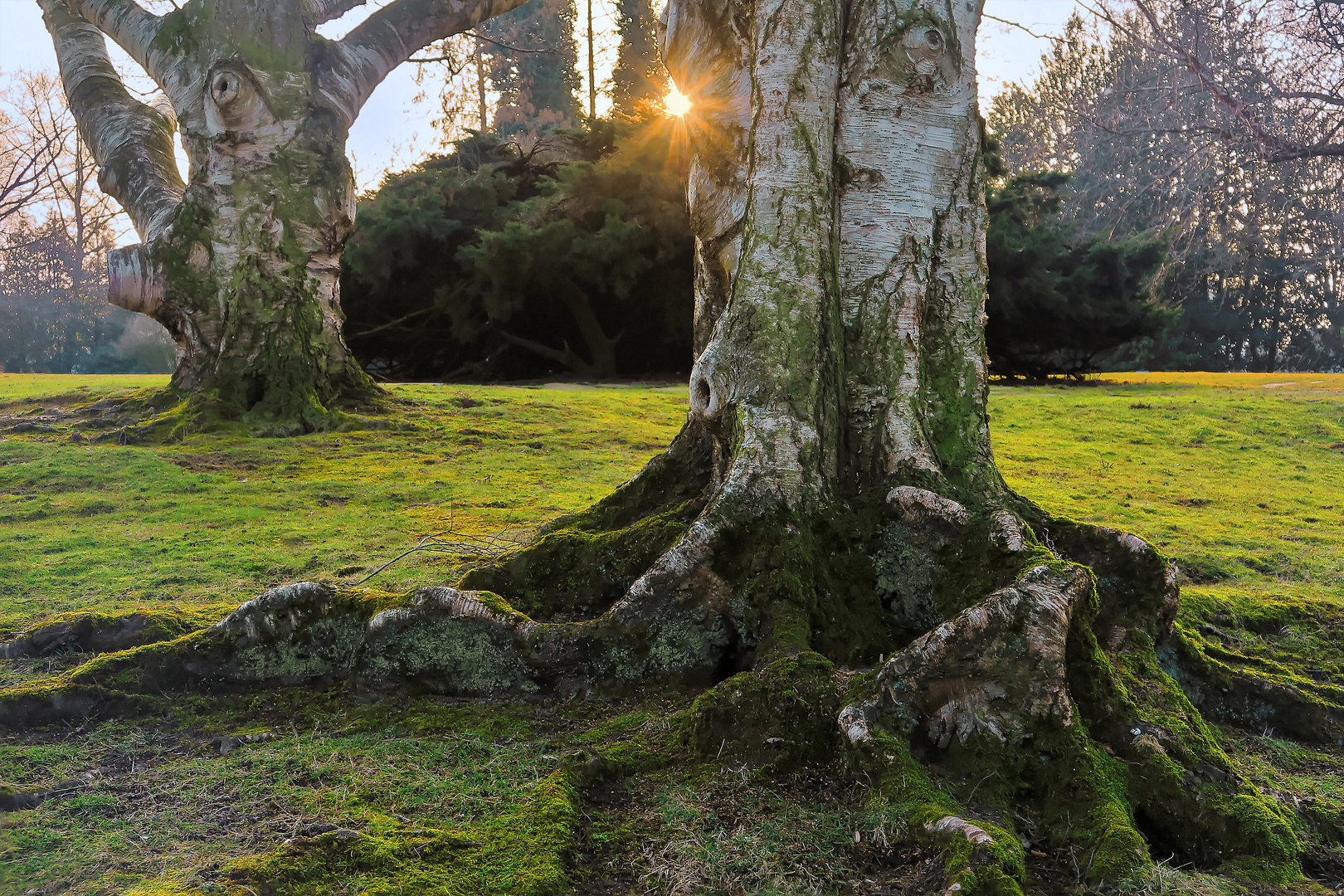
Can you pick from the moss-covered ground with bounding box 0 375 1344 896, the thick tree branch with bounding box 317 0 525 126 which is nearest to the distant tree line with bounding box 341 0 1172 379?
the thick tree branch with bounding box 317 0 525 126

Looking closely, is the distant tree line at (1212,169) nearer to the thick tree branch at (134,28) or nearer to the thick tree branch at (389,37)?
the thick tree branch at (389,37)

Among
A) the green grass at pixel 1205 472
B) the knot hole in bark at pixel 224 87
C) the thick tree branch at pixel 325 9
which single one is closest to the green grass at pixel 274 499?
the knot hole in bark at pixel 224 87

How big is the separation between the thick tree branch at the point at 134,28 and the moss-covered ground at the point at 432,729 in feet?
13.5

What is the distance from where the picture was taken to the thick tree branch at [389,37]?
9.98 m

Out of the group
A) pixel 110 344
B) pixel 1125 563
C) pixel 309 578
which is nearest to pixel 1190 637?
pixel 1125 563

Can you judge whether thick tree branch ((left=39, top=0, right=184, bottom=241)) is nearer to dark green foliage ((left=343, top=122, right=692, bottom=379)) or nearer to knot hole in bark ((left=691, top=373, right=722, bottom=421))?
dark green foliage ((left=343, top=122, right=692, bottom=379))

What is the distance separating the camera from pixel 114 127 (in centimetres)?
1052

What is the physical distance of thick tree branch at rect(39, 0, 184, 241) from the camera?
394 inches

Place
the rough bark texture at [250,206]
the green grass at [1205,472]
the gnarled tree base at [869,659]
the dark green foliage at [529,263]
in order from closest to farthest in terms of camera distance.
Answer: the gnarled tree base at [869,659] < the green grass at [1205,472] < the rough bark texture at [250,206] < the dark green foliage at [529,263]

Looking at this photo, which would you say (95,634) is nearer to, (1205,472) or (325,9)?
(325,9)

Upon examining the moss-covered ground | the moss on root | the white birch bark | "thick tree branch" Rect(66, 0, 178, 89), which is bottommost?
the moss-covered ground

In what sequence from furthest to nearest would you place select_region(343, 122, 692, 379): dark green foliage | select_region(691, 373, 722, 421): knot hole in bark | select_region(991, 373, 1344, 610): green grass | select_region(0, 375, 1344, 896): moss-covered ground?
select_region(343, 122, 692, 379): dark green foliage → select_region(991, 373, 1344, 610): green grass → select_region(691, 373, 722, 421): knot hole in bark → select_region(0, 375, 1344, 896): moss-covered ground

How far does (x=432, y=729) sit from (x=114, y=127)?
10511 mm

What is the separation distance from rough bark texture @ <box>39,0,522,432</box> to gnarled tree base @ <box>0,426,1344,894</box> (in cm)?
621
